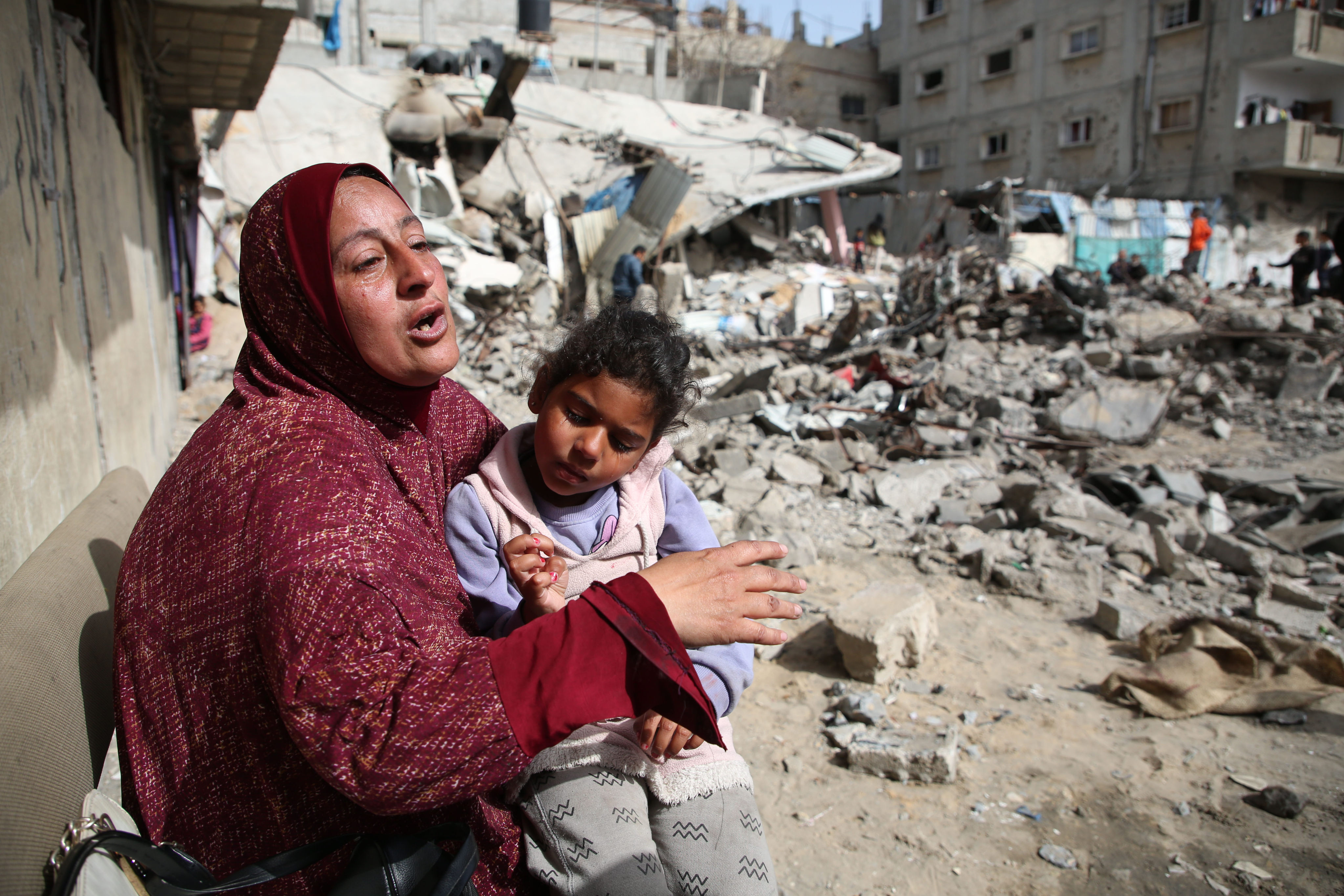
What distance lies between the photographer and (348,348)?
1.34m

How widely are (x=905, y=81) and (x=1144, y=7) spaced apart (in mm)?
9012

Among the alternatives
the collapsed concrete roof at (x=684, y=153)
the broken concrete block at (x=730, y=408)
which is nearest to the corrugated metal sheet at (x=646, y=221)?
the collapsed concrete roof at (x=684, y=153)

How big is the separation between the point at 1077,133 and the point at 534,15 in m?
18.1

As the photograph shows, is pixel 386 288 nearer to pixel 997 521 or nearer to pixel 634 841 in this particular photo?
pixel 634 841

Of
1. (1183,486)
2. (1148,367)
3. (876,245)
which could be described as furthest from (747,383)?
(876,245)

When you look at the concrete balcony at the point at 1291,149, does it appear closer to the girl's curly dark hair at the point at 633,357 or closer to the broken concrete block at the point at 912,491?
the broken concrete block at the point at 912,491

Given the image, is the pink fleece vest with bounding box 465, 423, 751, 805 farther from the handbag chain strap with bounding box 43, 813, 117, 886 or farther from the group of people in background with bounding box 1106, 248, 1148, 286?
the group of people in background with bounding box 1106, 248, 1148, 286

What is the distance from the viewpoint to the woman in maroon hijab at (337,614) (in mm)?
1031

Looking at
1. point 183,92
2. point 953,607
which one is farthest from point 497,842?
point 183,92

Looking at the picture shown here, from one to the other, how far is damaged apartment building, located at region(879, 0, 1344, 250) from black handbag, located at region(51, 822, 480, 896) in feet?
75.1

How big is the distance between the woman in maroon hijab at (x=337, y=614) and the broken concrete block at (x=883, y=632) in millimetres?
2417

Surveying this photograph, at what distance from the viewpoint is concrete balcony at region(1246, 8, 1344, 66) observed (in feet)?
70.7

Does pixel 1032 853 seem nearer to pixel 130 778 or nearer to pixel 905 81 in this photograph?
pixel 130 778

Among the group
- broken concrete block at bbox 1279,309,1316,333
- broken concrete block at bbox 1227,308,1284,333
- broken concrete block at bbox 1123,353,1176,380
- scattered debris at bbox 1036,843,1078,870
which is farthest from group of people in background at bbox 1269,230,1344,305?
scattered debris at bbox 1036,843,1078,870
